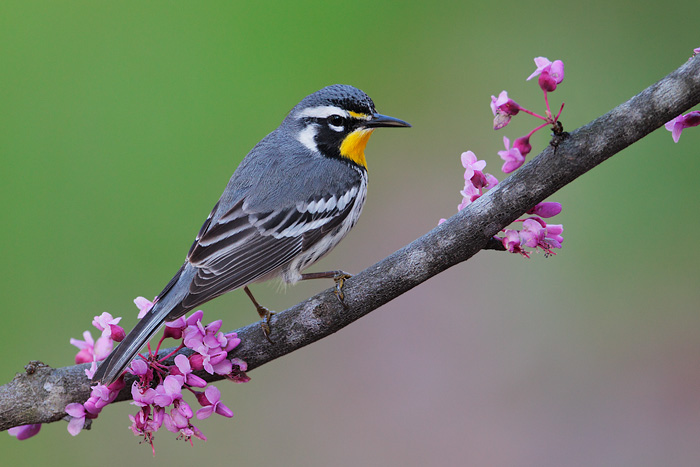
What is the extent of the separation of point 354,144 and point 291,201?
0.52 meters

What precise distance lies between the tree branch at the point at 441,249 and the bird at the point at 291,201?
49 centimetres

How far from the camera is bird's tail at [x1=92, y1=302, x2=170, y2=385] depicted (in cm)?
246

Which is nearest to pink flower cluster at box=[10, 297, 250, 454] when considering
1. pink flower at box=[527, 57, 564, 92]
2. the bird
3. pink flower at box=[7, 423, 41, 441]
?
pink flower at box=[7, 423, 41, 441]

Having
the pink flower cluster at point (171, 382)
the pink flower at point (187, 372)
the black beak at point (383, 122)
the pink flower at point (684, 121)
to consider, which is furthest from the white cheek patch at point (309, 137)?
the pink flower at point (684, 121)

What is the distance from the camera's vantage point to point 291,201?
355cm

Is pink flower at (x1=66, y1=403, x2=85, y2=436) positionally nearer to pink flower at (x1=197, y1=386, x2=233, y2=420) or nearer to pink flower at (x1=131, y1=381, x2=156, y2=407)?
pink flower at (x1=131, y1=381, x2=156, y2=407)

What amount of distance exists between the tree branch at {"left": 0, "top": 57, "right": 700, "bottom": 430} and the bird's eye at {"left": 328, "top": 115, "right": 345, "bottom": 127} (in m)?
1.35

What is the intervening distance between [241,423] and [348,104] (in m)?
2.88

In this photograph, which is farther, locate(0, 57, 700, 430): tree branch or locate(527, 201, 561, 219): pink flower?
locate(527, 201, 561, 219): pink flower

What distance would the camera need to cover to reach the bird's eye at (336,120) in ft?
12.3

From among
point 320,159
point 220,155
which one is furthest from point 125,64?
point 320,159

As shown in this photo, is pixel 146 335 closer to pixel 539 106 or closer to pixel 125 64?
pixel 125 64

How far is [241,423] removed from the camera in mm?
5504

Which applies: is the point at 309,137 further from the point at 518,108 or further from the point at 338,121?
the point at 518,108
